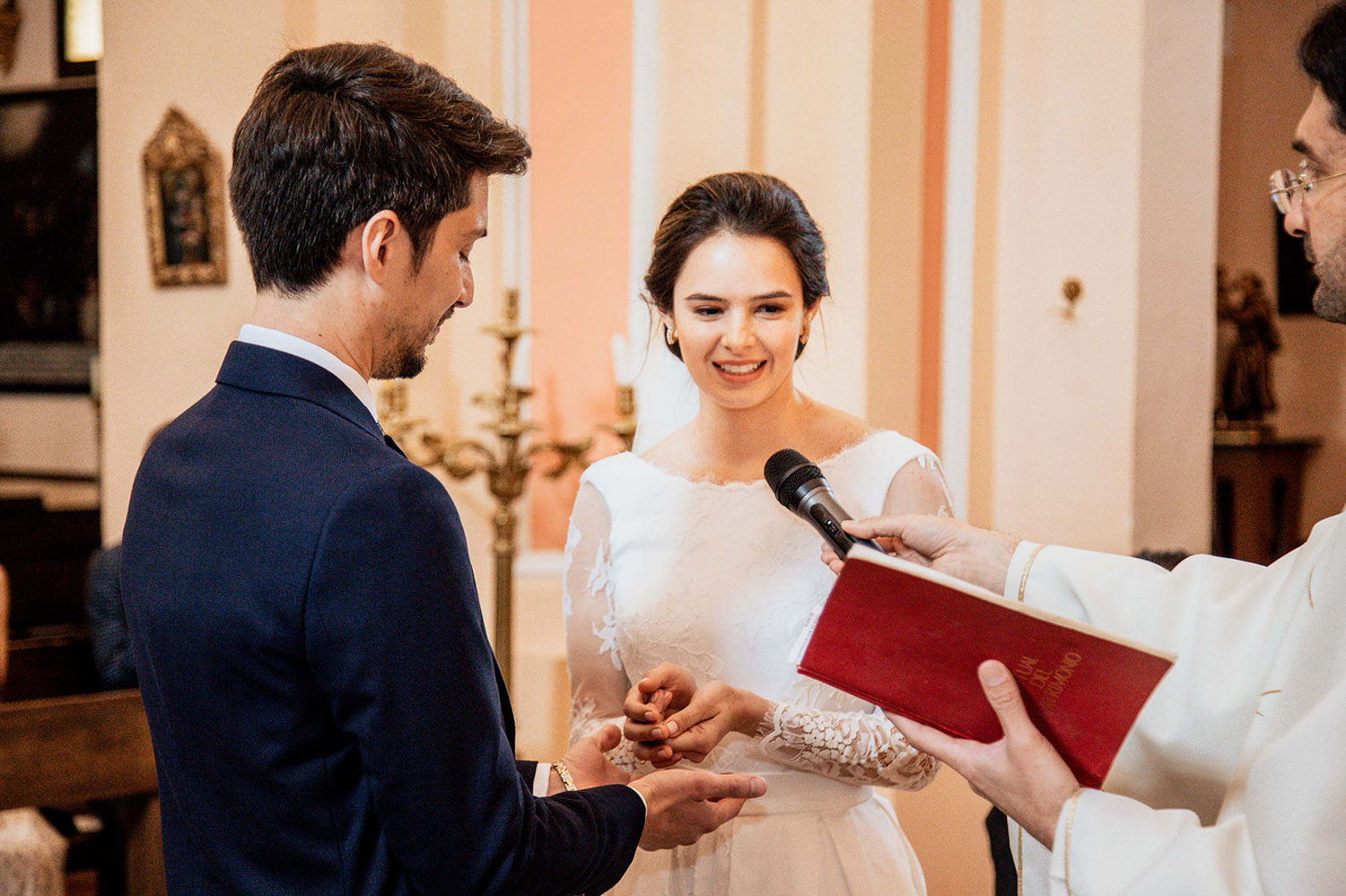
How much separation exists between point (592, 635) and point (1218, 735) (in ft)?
3.79

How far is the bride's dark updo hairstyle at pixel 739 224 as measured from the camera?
2.35 m

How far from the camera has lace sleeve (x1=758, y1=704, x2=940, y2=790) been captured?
210 cm

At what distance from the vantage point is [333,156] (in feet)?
4.59

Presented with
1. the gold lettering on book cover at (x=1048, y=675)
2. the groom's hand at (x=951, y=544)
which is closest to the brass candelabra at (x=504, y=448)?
the groom's hand at (x=951, y=544)

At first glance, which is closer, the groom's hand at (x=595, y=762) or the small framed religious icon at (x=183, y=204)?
the groom's hand at (x=595, y=762)

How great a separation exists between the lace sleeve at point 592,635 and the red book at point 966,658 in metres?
0.88

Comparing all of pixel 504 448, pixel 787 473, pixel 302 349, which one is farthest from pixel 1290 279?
pixel 302 349

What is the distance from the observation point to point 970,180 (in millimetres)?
4355

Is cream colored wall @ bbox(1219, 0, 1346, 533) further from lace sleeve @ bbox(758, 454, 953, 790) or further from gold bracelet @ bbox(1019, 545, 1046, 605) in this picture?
gold bracelet @ bbox(1019, 545, 1046, 605)

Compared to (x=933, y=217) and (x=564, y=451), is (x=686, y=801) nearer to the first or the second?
(x=564, y=451)

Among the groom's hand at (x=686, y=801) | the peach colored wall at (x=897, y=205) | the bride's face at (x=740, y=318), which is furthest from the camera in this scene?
the peach colored wall at (x=897, y=205)

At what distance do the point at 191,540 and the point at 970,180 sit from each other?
3.60 meters

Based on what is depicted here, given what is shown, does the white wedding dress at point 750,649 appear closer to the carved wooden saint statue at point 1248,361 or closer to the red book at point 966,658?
the red book at point 966,658

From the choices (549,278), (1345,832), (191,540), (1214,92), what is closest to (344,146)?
(191,540)
